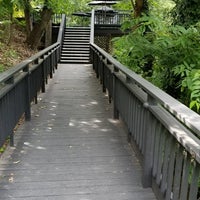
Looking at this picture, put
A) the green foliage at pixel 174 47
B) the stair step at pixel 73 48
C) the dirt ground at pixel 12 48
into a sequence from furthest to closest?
the stair step at pixel 73 48, the dirt ground at pixel 12 48, the green foliage at pixel 174 47

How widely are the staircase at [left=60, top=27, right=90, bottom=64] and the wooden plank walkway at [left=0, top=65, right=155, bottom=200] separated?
9.14m

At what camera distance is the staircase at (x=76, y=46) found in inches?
599

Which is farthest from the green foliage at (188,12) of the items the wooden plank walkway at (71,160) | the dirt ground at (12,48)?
the dirt ground at (12,48)

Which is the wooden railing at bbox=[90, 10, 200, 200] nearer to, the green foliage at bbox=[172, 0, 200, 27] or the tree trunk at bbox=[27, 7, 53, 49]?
the green foliage at bbox=[172, 0, 200, 27]

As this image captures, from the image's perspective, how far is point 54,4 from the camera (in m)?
12.6

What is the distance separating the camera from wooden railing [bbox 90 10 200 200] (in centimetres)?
197

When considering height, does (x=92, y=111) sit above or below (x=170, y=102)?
below

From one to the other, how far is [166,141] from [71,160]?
5.23ft

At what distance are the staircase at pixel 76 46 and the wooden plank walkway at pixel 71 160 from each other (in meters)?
9.14

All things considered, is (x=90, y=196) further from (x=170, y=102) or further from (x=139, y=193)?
Result: (x=170, y=102)

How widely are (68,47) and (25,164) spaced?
42.7 ft

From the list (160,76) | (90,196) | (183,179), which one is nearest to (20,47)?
(160,76)

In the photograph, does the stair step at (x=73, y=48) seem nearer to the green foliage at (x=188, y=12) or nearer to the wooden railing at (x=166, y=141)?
the green foliage at (x=188, y=12)

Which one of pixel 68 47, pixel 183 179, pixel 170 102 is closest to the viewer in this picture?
pixel 183 179
